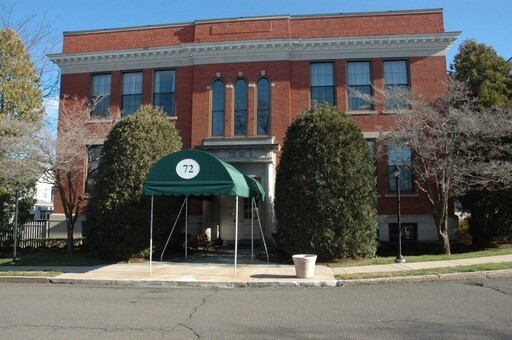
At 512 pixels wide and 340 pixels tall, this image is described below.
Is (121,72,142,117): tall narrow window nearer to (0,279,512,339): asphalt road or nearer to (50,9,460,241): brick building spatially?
(50,9,460,241): brick building

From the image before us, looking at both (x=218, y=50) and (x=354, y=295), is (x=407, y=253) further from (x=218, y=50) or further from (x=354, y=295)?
(x=218, y=50)

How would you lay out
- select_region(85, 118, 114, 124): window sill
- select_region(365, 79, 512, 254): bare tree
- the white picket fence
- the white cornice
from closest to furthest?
select_region(365, 79, 512, 254): bare tree, the white picket fence, the white cornice, select_region(85, 118, 114, 124): window sill

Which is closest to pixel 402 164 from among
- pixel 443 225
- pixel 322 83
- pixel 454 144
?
pixel 454 144

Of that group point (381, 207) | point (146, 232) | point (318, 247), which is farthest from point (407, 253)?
point (146, 232)

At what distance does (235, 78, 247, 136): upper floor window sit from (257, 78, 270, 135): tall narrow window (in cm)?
71

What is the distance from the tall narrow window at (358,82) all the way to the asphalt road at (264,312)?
11997 millimetres

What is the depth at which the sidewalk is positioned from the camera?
33.8ft

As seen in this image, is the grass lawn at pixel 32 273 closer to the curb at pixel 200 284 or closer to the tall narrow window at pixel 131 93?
Answer: the curb at pixel 200 284

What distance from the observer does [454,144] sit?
15.3 metres

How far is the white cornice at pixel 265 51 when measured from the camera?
19875 millimetres

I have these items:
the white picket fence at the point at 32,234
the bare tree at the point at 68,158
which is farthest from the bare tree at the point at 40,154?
the white picket fence at the point at 32,234

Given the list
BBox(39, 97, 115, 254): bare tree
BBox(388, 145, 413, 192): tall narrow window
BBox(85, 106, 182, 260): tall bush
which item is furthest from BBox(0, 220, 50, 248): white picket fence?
BBox(388, 145, 413, 192): tall narrow window

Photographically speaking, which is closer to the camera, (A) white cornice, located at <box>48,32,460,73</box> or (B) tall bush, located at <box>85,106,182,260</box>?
(B) tall bush, located at <box>85,106,182,260</box>

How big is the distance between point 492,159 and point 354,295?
10383mm
